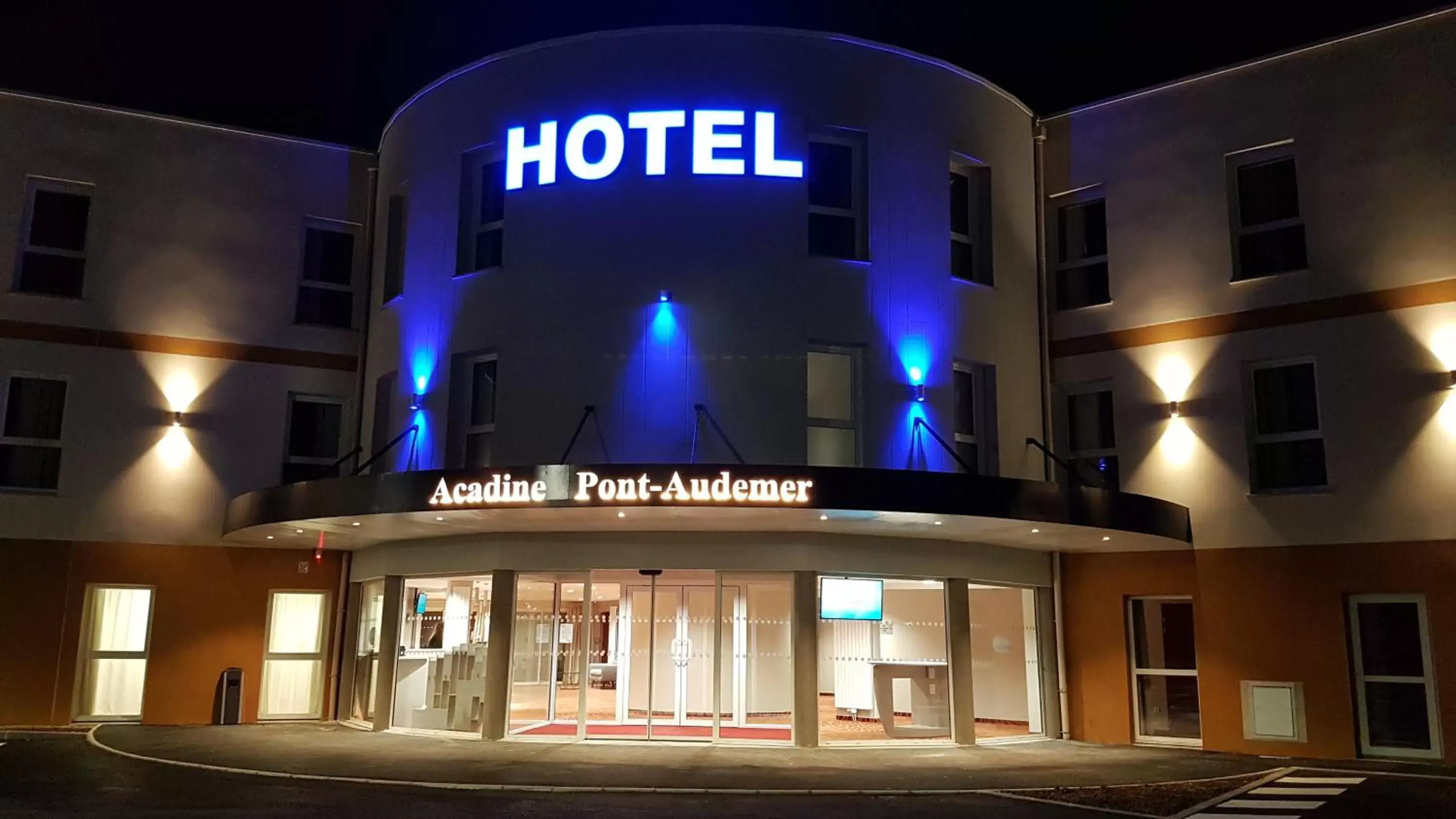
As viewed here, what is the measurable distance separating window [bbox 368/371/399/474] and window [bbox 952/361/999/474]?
9.08 m

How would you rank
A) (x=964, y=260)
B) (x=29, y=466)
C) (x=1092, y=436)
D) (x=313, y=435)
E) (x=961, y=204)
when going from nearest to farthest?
(x=964, y=260)
(x=29, y=466)
(x=961, y=204)
(x=1092, y=436)
(x=313, y=435)

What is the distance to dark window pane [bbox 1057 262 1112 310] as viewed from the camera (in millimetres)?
18828

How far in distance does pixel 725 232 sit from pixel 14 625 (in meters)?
12.7

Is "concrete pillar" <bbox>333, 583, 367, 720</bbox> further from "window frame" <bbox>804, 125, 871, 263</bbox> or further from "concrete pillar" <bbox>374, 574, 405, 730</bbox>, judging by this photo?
"window frame" <bbox>804, 125, 871, 263</bbox>

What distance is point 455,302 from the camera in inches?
685

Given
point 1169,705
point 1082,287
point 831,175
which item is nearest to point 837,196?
point 831,175

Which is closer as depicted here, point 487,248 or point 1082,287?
point 487,248

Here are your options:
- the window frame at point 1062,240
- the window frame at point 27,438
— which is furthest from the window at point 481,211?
the window frame at point 1062,240

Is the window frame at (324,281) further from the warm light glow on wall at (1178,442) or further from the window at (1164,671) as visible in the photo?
the window at (1164,671)

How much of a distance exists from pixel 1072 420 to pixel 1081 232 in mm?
3279

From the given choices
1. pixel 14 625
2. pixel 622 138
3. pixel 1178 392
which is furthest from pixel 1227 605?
pixel 14 625

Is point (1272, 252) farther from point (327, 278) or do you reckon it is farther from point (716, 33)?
point (327, 278)

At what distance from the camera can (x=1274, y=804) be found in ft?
37.5

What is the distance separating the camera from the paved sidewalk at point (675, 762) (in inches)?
480
